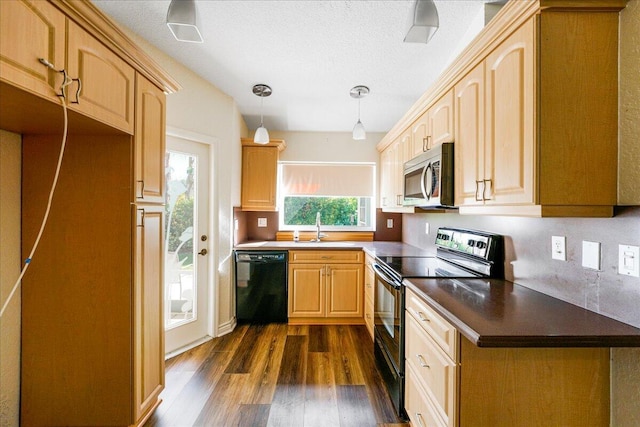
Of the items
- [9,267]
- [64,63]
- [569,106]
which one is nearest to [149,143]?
[64,63]

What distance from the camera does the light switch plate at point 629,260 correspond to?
1032 mm

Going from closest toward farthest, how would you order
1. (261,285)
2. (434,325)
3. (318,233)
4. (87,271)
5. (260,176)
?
(434,325)
(87,271)
(261,285)
(260,176)
(318,233)

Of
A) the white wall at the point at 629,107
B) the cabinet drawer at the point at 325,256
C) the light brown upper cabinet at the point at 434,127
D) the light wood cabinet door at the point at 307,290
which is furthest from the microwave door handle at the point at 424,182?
the light wood cabinet door at the point at 307,290

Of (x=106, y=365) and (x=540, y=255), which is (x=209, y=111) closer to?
(x=106, y=365)

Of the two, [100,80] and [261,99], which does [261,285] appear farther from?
[100,80]

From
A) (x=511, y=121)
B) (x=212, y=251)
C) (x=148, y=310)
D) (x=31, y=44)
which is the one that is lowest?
(x=148, y=310)

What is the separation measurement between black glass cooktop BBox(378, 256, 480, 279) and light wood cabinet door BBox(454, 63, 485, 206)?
502 millimetres

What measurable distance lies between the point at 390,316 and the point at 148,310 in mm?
1567

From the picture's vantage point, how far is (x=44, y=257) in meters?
1.54

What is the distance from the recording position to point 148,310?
5.68 ft

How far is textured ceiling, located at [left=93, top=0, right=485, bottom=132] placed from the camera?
176cm

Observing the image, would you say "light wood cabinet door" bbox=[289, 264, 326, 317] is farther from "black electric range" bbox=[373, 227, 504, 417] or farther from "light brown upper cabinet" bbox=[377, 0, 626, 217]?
"light brown upper cabinet" bbox=[377, 0, 626, 217]

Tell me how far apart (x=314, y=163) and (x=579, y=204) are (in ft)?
10.0

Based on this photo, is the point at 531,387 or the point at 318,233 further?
the point at 318,233
